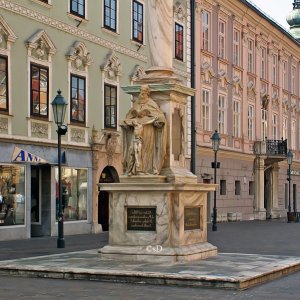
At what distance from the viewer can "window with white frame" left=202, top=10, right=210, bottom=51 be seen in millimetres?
40281

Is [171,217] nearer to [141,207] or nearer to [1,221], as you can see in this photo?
[141,207]

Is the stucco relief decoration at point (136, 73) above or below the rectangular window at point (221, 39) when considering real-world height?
below

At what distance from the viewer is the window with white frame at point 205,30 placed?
40.3 metres

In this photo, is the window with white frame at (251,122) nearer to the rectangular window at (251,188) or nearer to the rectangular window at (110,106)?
the rectangular window at (251,188)

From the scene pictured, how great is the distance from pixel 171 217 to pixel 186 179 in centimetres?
114

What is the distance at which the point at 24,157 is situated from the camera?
Result: 982 inches

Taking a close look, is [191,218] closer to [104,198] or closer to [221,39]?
[104,198]

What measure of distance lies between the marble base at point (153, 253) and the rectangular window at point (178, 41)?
74.1ft

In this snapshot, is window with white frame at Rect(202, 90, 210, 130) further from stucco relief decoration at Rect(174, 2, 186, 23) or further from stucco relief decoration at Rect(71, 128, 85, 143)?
stucco relief decoration at Rect(71, 128, 85, 143)

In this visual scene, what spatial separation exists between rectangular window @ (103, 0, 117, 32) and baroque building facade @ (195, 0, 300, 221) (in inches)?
345

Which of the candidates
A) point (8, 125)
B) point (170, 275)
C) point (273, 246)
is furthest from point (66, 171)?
point (170, 275)

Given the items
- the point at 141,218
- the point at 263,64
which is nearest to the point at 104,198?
the point at 141,218

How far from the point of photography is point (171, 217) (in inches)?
579

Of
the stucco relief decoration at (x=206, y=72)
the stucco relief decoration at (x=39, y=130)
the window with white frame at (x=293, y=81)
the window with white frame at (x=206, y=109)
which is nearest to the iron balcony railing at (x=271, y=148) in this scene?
the window with white frame at (x=206, y=109)
